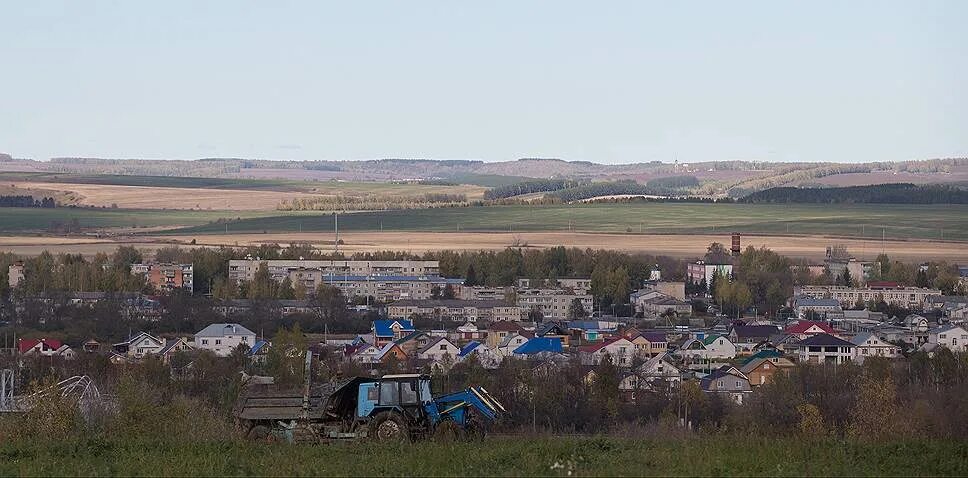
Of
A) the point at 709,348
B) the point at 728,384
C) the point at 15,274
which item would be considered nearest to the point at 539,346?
the point at 709,348

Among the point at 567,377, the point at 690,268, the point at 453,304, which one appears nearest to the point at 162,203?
the point at 690,268

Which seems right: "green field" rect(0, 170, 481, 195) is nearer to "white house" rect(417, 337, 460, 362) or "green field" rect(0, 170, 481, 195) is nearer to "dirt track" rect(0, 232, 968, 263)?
"dirt track" rect(0, 232, 968, 263)

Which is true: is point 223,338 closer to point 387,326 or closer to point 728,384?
point 387,326

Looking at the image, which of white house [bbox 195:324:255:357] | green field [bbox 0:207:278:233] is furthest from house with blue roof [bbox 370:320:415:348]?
green field [bbox 0:207:278:233]

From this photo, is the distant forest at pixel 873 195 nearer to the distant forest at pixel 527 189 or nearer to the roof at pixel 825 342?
the distant forest at pixel 527 189

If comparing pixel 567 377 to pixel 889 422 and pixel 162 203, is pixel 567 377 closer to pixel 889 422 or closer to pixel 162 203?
pixel 889 422
